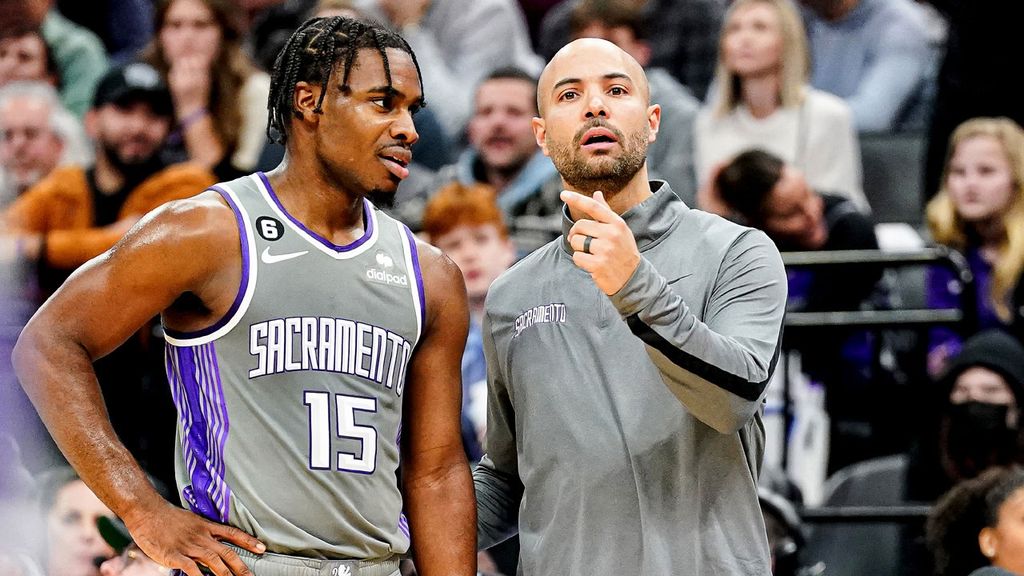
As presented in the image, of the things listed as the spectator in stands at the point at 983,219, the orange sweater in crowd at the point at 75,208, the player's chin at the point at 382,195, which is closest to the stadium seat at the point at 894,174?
the spectator in stands at the point at 983,219

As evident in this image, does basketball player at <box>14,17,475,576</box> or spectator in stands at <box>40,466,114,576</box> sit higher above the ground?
basketball player at <box>14,17,475,576</box>

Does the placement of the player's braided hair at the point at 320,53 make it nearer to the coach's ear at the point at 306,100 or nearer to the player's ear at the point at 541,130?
the coach's ear at the point at 306,100

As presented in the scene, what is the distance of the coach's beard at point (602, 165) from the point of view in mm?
3256

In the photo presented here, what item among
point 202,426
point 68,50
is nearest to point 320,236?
point 202,426

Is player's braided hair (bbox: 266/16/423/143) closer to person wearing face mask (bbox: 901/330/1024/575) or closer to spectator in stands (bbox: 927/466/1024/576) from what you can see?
spectator in stands (bbox: 927/466/1024/576)

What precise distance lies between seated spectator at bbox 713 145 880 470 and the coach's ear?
3247 millimetres

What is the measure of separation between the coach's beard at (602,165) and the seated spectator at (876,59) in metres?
4.34

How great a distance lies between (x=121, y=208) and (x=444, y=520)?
3.46 meters

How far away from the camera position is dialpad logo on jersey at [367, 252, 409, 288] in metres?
3.26

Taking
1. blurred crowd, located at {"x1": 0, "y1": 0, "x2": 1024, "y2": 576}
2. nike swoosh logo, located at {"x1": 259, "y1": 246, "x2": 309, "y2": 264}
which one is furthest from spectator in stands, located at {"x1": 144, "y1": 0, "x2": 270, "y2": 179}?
nike swoosh logo, located at {"x1": 259, "y1": 246, "x2": 309, "y2": 264}

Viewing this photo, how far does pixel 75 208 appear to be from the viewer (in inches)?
252

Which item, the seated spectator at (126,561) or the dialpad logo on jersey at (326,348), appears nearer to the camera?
the dialpad logo on jersey at (326,348)

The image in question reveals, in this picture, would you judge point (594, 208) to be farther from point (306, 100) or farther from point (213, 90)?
point (213, 90)

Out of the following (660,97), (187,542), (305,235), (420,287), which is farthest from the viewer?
(660,97)
